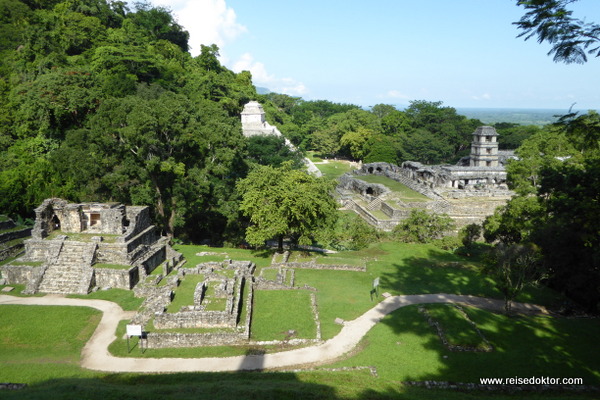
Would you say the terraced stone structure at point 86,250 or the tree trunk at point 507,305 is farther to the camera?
the terraced stone structure at point 86,250

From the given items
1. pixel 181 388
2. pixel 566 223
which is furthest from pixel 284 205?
pixel 566 223

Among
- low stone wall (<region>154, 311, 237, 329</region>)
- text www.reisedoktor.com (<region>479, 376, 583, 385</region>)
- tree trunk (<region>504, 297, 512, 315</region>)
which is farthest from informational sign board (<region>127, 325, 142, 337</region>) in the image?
tree trunk (<region>504, 297, 512, 315</region>)

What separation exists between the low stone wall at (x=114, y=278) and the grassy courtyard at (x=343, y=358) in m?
0.64

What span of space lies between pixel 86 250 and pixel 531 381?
23.0 m

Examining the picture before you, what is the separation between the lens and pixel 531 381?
1466cm

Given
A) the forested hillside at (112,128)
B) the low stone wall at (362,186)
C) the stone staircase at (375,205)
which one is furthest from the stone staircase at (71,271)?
the low stone wall at (362,186)

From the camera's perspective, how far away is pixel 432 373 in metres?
15.2

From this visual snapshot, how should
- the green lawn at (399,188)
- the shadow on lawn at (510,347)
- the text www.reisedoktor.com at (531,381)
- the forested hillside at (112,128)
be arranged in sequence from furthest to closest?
the green lawn at (399,188) < the forested hillside at (112,128) < the shadow on lawn at (510,347) < the text www.reisedoktor.com at (531,381)

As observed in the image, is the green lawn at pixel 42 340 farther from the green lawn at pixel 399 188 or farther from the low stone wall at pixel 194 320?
the green lawn at pixel 399 188

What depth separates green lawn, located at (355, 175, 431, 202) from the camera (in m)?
52.7

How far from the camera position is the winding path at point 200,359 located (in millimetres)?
15414

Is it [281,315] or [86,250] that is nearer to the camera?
[281,315]

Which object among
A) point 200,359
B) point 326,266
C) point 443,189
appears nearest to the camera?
point 200,359

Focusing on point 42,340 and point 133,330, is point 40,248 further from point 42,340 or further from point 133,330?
point 133,330
